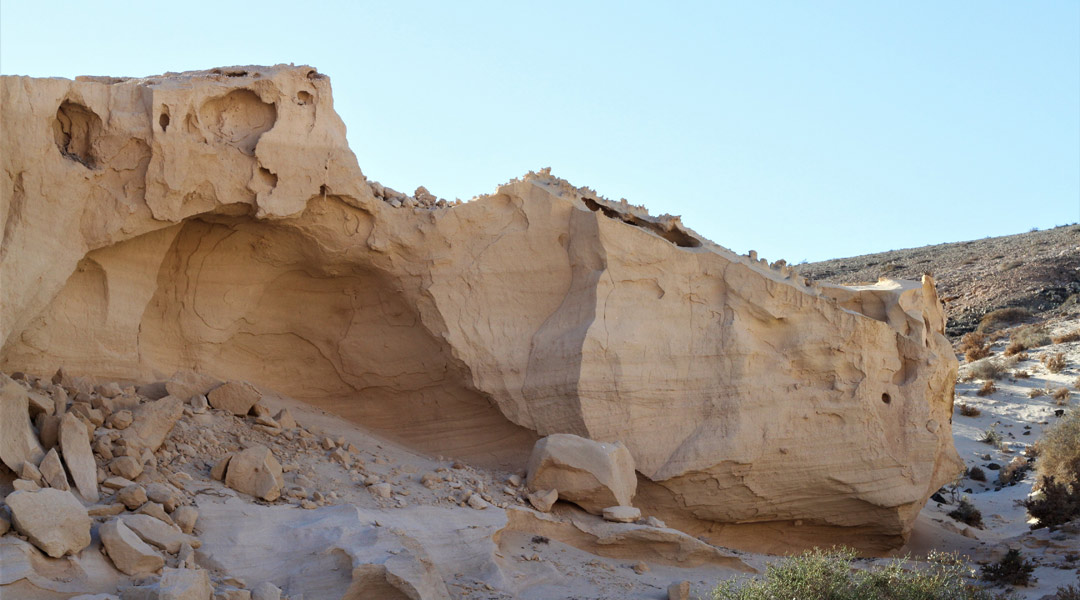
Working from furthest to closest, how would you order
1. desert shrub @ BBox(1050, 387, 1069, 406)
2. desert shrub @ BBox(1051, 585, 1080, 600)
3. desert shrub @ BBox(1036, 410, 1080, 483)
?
desert shrub @ BBox(1050, 387, 1069, 406), desert shrub @ BBox(1036, 410, 1080, 483), desert shrub @ BBox(1051, 585, 1080, 600)

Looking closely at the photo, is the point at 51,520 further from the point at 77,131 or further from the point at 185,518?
the point at 77,131

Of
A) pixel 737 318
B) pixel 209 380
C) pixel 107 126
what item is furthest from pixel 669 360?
pixel 107 126

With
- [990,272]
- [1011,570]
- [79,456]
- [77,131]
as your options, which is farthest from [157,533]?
[990,272]

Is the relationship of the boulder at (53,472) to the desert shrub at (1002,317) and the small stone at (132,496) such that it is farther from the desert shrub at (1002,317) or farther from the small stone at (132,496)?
the desert shrub at (1002,317)

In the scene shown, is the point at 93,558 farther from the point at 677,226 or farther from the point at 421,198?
the point at 677,226

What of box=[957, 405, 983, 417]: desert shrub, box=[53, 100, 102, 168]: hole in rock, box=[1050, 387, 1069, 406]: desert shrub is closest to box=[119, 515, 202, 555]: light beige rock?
box=[53, 100, 102, 168]: hole in rock

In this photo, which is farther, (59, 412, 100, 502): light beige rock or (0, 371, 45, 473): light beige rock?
(59, 412, 100, 502): light beige rock

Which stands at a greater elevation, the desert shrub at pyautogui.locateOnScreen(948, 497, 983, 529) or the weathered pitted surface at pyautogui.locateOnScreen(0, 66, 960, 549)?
the weathered pitted surface at pyautogui.locateOnScreen(0, 66, 960, 549)

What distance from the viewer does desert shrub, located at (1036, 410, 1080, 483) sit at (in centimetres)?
1389

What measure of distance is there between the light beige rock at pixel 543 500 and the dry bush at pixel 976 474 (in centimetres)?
1004

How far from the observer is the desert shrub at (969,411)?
1869cm

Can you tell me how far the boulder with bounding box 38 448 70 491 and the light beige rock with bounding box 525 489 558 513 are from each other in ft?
13.4

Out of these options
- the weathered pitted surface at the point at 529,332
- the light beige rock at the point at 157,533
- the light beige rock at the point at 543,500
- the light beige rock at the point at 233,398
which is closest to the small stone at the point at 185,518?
the light beige rock at the point at 157,533

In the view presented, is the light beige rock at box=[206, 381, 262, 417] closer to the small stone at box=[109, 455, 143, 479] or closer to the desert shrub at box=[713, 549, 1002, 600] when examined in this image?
the small stone at box=[109, 455, 143, 479]
